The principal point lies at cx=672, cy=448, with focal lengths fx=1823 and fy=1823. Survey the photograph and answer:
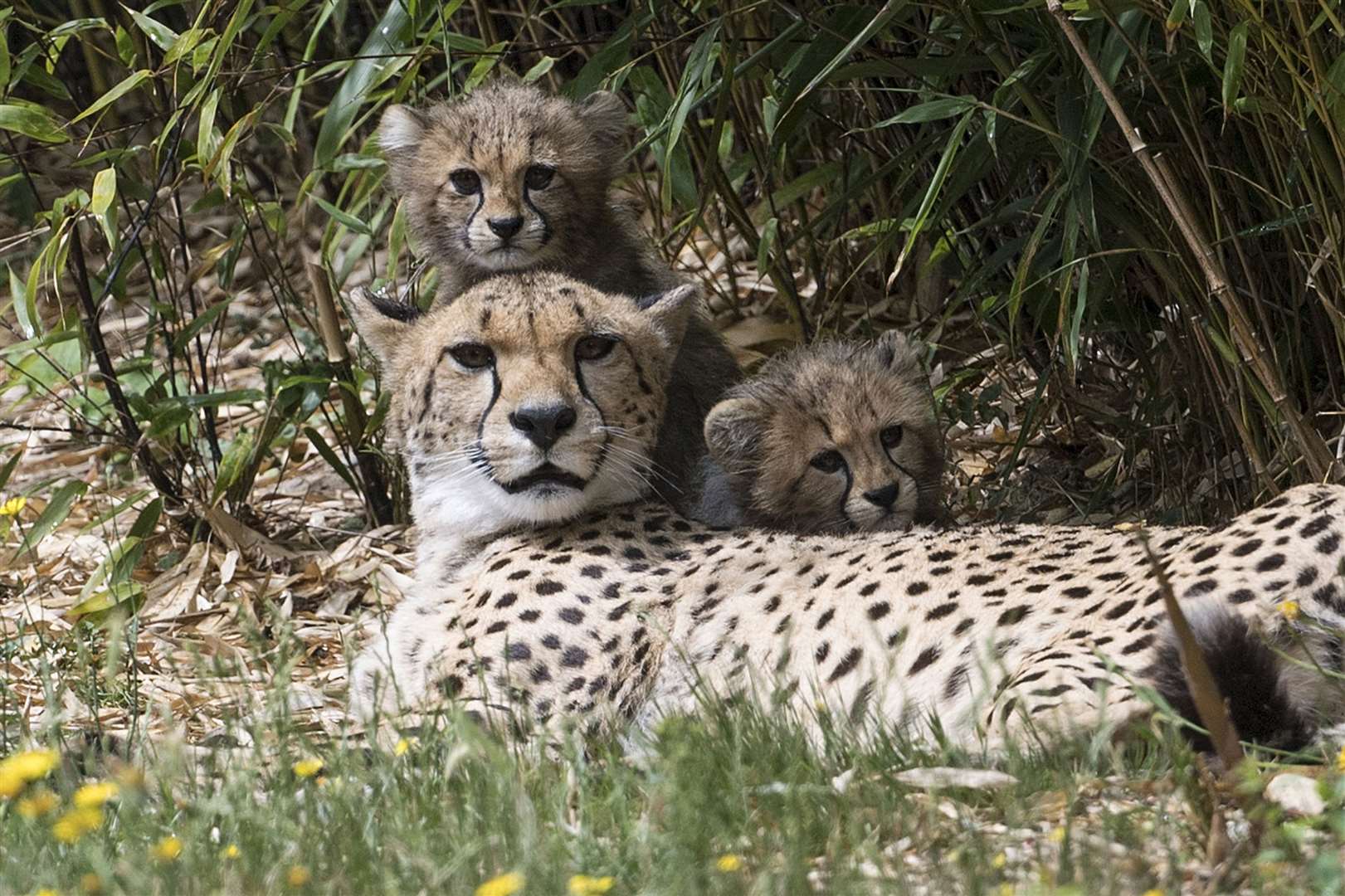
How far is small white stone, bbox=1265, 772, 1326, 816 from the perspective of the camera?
8.34 ft

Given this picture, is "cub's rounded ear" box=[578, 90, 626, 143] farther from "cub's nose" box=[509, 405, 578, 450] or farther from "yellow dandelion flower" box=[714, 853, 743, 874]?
"yellow dandelion flower" box=[714, 853, 743, 874]

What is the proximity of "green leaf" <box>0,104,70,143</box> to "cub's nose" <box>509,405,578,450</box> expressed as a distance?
1497 millimetres

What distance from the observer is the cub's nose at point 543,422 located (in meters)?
3.77

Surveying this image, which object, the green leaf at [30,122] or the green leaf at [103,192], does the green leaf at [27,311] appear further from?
the green leaf at [30,122]

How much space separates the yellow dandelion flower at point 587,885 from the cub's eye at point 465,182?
9.34 feet

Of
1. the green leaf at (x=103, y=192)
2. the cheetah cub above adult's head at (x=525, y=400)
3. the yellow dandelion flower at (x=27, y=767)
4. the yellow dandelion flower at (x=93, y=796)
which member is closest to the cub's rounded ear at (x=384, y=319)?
the cheetah cub above adult's head at (x=525, y=400)

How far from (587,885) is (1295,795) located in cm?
106

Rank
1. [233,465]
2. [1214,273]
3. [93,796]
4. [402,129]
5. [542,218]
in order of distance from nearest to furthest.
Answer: [93,796] → [1214,273] → [542,218] → [402,129] → [233,465]

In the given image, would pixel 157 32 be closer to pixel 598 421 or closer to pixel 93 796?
pixel 598 421

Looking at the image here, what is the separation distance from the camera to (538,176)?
15.8 feet

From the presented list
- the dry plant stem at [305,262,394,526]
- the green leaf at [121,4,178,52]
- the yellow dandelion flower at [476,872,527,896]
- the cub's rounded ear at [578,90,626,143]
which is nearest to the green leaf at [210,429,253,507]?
the dry plant stem at [305,262,394,526]

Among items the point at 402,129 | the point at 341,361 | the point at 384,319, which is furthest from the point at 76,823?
the point at 341,361

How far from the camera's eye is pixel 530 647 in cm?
361

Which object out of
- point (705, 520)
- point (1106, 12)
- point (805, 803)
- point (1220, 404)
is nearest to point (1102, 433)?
point (1220, 404)
